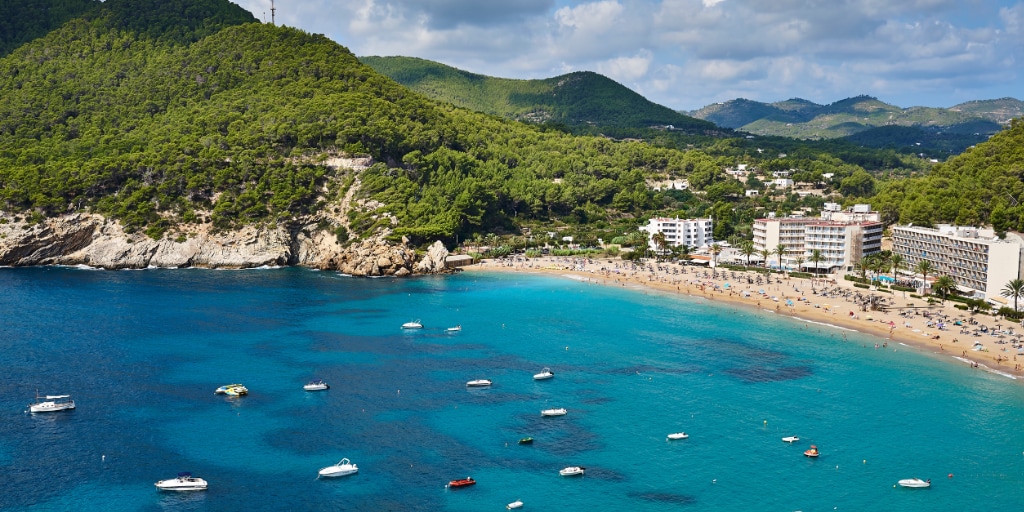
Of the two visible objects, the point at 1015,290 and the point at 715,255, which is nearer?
the point at 1015,290

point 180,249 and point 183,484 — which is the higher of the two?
point 180,249

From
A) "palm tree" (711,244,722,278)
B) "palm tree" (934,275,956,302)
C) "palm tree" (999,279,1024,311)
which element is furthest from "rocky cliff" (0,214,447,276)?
"palm tree" (999,279,1024,311)

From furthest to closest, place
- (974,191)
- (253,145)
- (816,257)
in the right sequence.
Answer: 1. (253,145)
2. (974,191)
3. (816,257)

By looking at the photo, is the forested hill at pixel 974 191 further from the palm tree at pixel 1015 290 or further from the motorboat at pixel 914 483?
the motorboat at pixel 914 483

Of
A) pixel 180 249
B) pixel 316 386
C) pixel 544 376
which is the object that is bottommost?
pixel 316 386

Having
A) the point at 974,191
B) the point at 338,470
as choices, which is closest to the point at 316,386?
the point at 338,470

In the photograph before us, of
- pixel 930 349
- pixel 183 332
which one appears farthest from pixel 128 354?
pixel 930 349

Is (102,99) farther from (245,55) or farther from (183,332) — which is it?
(183,332)

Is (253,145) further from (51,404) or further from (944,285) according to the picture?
(944,285)
